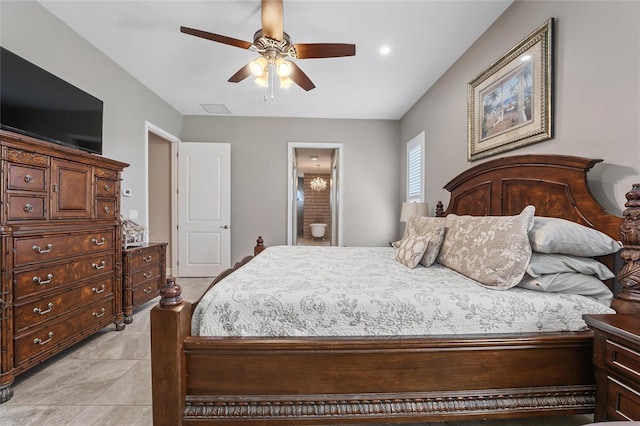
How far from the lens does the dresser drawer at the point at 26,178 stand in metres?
1.57

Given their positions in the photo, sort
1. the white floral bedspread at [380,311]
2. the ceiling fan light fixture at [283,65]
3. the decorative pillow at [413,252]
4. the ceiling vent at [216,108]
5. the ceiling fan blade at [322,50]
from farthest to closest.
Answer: the ceiling vent at [216,108]
the ceiling fan light fixture at [283,65]
the ceiling fan blade at [322,50]
the decorative pillow at [413,252]
the white floral bedspread at [380,311]

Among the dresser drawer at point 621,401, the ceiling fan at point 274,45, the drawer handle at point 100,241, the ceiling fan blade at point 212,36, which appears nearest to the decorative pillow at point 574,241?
the dresser drawer at point 621,401

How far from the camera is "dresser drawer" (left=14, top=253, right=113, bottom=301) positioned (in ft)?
5.27

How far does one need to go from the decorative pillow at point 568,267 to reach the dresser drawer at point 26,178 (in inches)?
114

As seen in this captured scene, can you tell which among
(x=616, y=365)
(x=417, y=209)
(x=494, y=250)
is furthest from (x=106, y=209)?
(x=616, y=365)

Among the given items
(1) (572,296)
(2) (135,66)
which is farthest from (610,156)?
(2) (135,66)

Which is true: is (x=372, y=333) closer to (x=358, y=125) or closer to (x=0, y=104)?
(x=0, y=104)

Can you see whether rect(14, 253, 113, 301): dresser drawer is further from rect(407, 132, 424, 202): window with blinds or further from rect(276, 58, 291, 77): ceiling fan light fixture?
rect(407, 132, 424, 202): window with blinds

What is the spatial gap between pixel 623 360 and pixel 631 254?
17.4 inches

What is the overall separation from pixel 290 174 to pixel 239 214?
3.61 feet

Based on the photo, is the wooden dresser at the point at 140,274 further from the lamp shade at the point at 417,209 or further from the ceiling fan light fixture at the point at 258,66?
the lamp shade at the point at 417,209

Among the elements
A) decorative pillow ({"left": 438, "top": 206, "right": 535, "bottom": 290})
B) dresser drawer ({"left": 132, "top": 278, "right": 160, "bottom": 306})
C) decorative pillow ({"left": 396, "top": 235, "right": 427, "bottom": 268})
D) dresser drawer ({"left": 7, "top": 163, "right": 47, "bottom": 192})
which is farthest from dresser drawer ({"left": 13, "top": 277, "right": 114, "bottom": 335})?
decorative pillow ({"left": 438, "top": 206, "right": 535, "bottom": 290})

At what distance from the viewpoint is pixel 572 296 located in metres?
1.26

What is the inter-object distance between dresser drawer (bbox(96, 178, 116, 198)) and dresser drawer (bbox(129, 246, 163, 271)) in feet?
1.97
